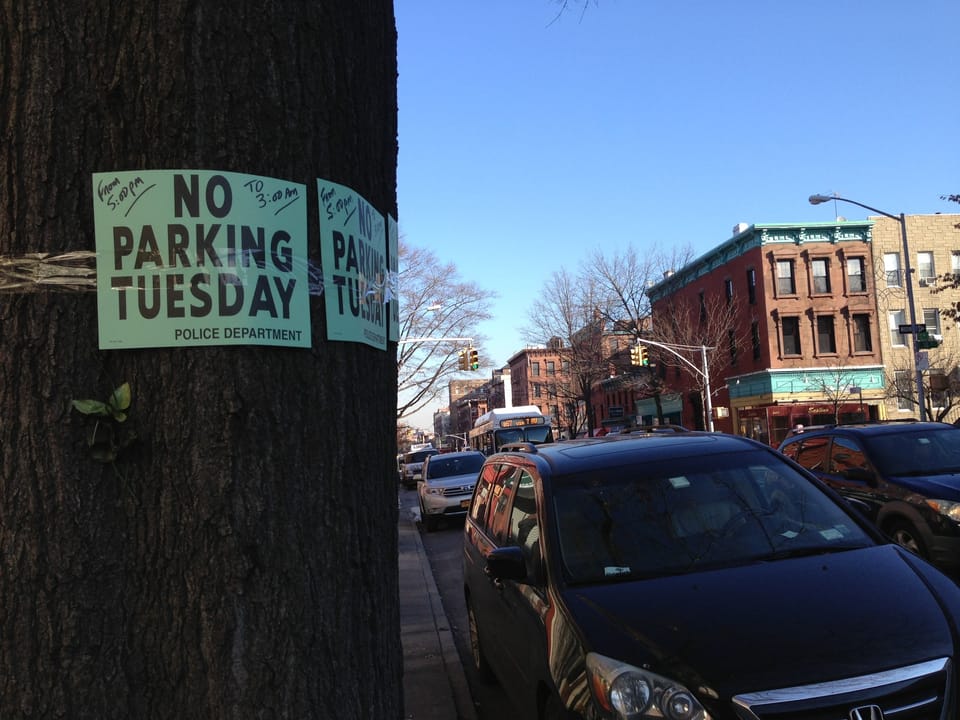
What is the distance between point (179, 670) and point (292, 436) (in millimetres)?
513

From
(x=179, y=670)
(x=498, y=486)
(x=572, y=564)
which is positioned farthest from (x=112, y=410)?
(x=498, y=486)

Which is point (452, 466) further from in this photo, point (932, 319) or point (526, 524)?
point (932, 319)

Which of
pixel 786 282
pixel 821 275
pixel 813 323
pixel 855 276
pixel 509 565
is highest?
pixel 821 275

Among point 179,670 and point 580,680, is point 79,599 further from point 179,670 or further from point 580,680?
point 580,680

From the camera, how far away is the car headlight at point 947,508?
24.8 ft

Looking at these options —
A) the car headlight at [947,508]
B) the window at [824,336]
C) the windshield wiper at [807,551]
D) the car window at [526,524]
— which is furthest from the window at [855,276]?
the windshield wiper at [807,551]

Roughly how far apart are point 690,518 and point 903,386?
41334 mm

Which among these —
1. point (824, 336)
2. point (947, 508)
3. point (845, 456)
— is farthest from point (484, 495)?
point (824, 336)

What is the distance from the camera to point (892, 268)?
135 feet

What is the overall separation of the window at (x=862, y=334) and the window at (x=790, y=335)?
299cm

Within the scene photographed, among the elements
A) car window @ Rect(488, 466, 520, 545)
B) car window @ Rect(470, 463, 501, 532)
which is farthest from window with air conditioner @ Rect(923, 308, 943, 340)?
car window @ Rect(488, 466, 520, 545)

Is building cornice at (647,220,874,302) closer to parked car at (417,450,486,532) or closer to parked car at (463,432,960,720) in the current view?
parked car at (417,450,486,532)

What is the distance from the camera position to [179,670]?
159 centimetres

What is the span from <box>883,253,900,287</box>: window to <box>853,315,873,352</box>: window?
6.93 ft
